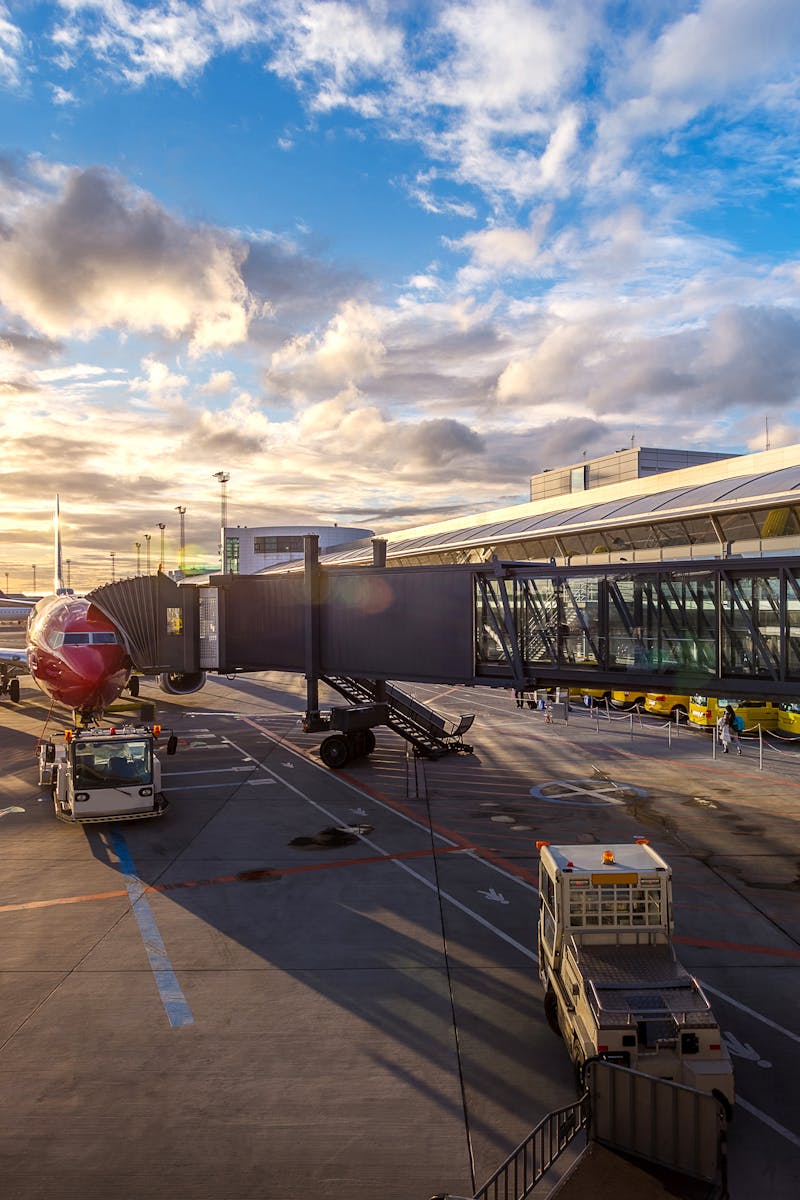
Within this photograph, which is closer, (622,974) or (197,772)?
(622,974)

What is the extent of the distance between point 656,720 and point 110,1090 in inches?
1601

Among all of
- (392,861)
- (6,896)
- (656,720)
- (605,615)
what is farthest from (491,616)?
(656,720)

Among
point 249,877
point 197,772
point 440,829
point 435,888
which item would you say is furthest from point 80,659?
point 435,888

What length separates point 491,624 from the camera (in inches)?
1118

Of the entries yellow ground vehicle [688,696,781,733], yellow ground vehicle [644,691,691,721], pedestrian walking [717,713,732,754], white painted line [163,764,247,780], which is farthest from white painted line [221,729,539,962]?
yellow ground vehicle [644,691,691,721]

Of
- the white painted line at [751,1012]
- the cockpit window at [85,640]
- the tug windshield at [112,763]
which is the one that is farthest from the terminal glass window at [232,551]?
the white painted line at [751,1012]

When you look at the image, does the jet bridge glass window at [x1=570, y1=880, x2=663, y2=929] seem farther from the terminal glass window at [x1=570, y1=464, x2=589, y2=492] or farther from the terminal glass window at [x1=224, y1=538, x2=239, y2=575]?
the terminal glass window at [x1=224, y1=538, x2=239, y2=575]

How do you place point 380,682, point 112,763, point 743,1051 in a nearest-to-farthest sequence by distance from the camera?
point 743,1051
point 112,763
point 380,682

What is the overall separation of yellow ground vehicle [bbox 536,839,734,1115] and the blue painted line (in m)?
6.62

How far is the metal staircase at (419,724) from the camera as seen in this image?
35594 millimetres

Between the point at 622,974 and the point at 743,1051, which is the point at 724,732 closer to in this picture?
the point at 743,1051

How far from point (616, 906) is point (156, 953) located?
9.60m

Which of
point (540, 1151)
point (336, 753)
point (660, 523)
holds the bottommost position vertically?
point (540, 1151)

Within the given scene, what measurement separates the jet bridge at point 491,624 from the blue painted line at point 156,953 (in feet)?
44.0
